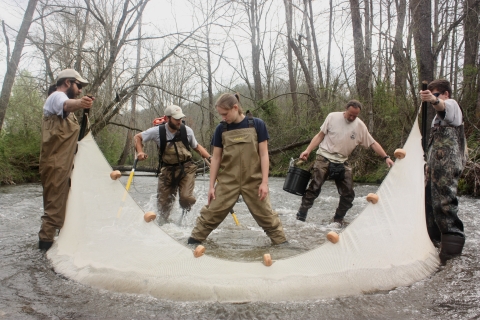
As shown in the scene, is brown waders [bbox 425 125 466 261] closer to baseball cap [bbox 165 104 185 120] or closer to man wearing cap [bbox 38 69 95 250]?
baseball cap [bbox 165 104 185 120]

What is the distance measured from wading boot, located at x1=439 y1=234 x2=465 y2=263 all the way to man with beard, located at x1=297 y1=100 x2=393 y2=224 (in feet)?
6.50

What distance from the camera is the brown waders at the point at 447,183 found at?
425cm

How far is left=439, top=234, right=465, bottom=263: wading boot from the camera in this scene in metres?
4.22

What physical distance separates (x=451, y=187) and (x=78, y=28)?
1218cm

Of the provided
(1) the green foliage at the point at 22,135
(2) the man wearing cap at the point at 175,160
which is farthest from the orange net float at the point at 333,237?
(1) the green foliage at the point at 22,135

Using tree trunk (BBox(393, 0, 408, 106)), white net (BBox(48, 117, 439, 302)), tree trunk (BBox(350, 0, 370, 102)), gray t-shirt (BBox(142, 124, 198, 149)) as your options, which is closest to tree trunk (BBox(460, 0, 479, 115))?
tree trunk (BBox(393, 0, 408, 106))

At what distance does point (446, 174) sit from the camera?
4.31 meters

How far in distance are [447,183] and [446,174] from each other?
0.32 ft

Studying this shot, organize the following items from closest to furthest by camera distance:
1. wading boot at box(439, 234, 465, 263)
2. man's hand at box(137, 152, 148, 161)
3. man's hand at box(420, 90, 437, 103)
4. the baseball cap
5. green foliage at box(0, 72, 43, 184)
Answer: man's hand at box(420, 90, 437, 103) < wading boot at box(439, 234, 465, 263) < man's hand at box(137, 152, 148, 161) < the baseball cap < green foliage at box(0, 72, 43, 184)

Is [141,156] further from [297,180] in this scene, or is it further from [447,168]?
[447,168]

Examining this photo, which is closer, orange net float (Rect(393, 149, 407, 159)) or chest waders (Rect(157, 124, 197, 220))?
orange net float (Rect(393, 149, 407, 159))

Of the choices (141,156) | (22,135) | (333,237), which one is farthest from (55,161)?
(22,135)

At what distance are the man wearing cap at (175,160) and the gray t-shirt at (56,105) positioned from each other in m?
1.47

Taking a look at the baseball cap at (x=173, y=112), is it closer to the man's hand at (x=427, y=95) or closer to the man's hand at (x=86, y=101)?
the man's hand at (x=86, y=101)
